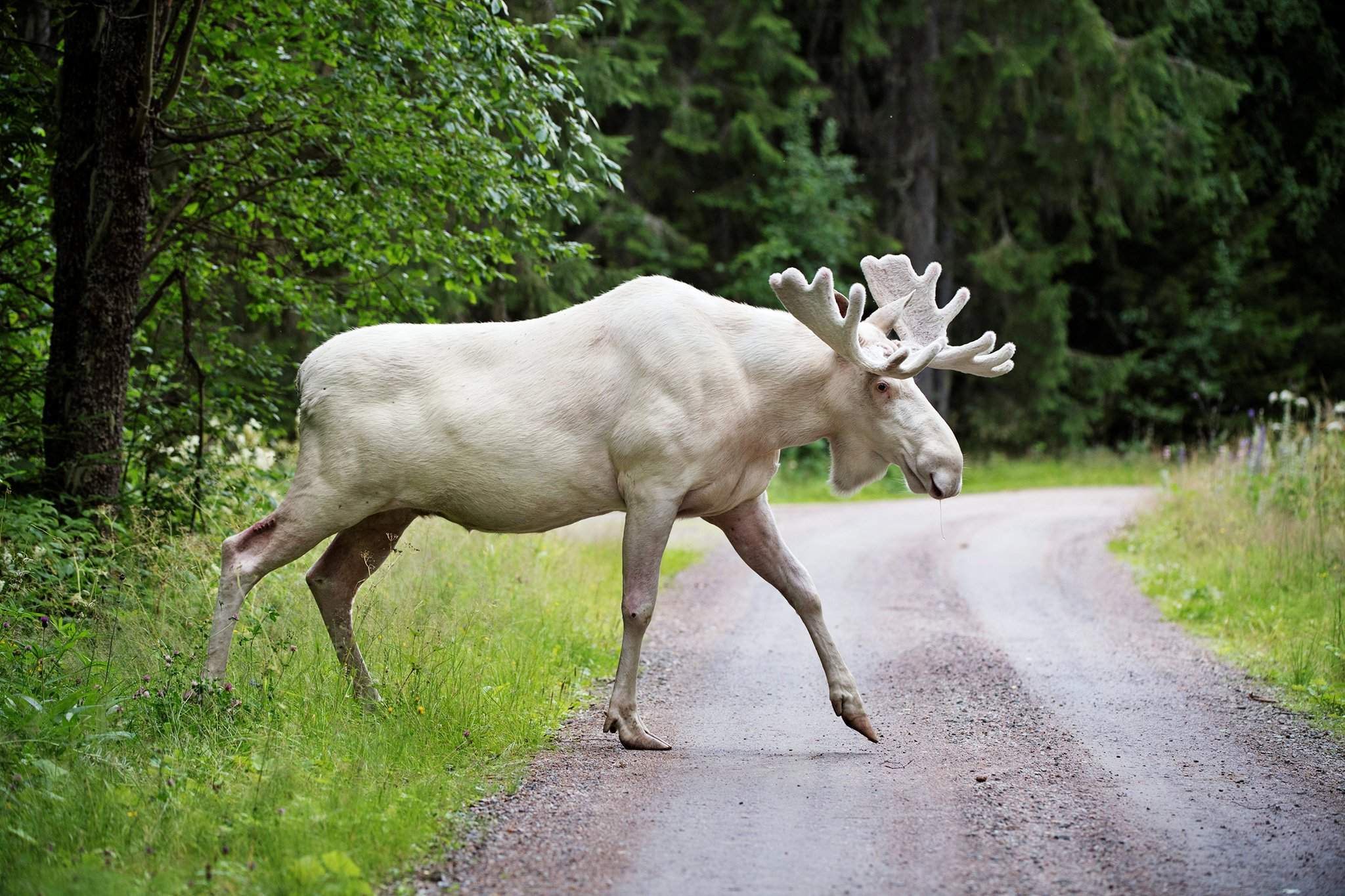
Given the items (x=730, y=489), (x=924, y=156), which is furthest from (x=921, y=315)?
(x=924, y=156)

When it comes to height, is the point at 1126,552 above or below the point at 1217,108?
below

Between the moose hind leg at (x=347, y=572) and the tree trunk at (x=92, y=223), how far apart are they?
6.80 ft

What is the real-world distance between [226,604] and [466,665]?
4.12 ft

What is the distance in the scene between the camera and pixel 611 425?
5816 mm

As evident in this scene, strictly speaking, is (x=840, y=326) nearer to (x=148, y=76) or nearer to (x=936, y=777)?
(x=936, y=777)

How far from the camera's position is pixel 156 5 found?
23.3ft

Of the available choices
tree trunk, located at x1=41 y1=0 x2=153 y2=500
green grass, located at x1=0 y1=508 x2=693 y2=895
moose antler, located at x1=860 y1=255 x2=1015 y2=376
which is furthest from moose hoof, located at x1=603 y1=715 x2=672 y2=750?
tree trunk, located at x1=41 y1=0 x2=153 y2=500

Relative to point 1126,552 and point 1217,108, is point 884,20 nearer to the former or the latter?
point 1217,108

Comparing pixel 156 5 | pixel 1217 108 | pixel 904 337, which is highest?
pixel 1217 108

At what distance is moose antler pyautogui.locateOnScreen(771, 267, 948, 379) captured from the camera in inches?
223

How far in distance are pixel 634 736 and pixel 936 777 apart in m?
1.35

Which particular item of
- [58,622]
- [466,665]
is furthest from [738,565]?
[58,622]

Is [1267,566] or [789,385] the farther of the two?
[1267,566]

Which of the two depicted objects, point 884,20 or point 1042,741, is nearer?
point 1042,741
